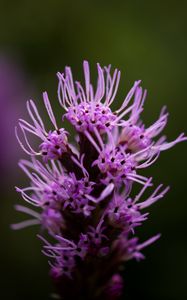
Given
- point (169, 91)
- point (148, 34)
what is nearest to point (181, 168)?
point (169, 91)

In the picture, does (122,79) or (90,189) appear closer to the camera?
(90,189)

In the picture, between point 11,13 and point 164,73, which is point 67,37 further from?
point 164,73

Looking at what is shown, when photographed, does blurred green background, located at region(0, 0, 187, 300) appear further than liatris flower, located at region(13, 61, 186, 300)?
Yes

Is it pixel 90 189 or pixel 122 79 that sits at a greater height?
pixel 122 79

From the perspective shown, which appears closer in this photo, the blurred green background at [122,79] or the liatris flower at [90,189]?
the liatris flower at [90,189]
